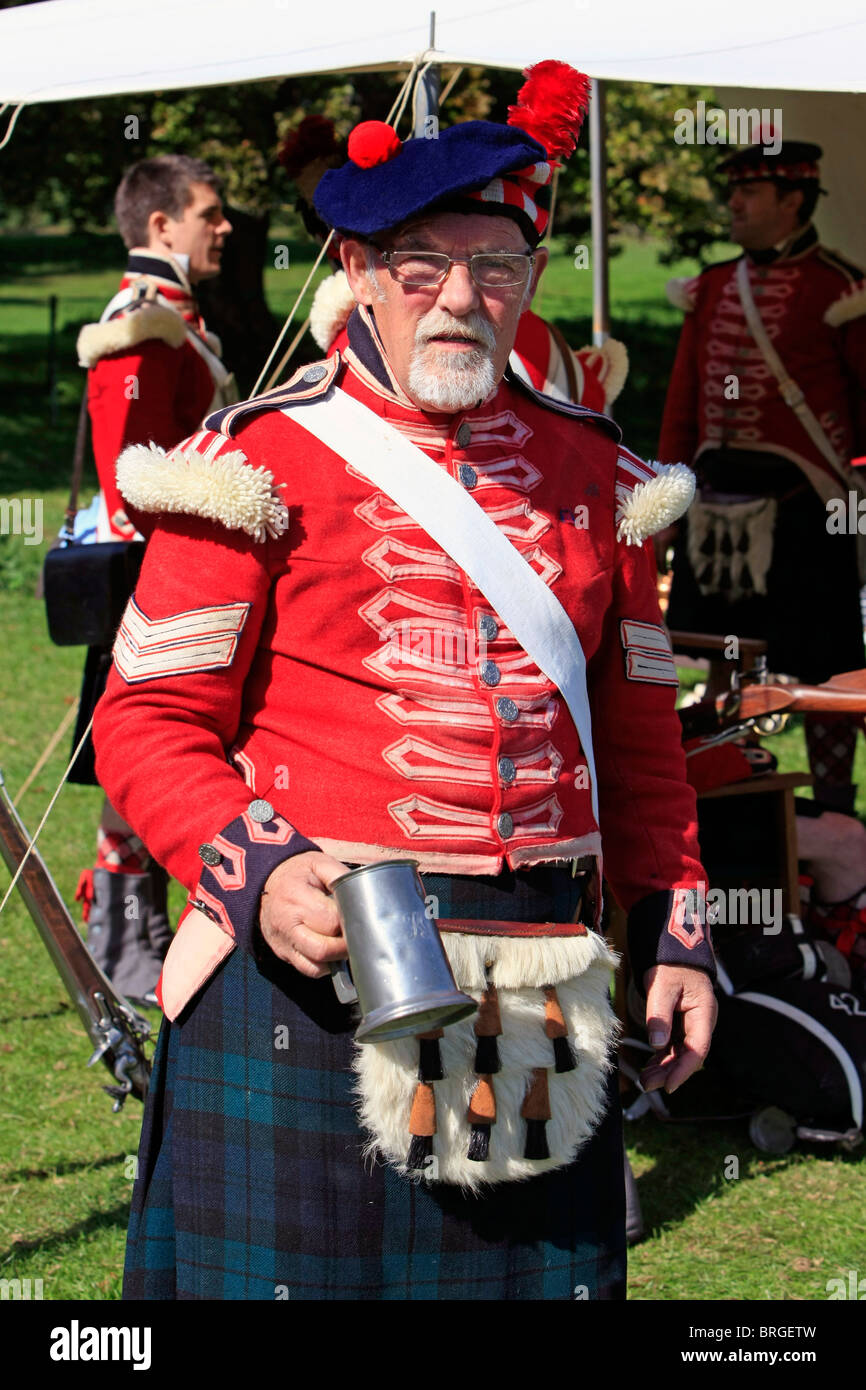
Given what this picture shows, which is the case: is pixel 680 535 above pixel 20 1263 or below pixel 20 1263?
above

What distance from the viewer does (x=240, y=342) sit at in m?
12.9

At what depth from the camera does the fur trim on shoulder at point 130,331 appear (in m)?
4.43

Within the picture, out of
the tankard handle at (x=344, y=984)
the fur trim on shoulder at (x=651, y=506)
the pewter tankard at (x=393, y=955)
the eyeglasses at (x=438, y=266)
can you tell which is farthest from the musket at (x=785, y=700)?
the pewter tankard at (x=393, y=955)

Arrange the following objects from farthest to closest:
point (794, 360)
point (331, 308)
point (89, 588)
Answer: point (794, 360), point (89, 588), point (331, 308)

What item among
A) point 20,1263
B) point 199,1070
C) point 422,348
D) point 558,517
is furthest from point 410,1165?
point 20,1263

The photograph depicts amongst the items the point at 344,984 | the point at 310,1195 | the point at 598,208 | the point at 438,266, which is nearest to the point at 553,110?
the point at 438,266

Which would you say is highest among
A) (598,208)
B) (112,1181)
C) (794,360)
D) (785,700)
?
(598,208)

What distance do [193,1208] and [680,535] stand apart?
4270 millimetres

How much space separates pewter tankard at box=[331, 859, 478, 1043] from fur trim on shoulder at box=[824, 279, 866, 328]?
4.30 meters

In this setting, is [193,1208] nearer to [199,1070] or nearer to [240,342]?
[199,1070]

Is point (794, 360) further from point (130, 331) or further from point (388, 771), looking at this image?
point (388, 771)

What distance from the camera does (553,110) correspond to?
2268mm

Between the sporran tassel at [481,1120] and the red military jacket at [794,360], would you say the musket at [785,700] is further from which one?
the sporran tassel at [481,1120]

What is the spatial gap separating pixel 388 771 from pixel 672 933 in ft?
1.70
